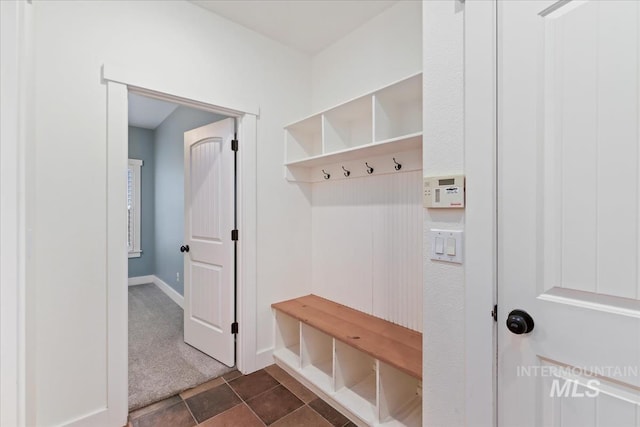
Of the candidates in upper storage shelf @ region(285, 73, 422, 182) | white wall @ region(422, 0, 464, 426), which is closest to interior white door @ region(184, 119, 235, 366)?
upper storage shelf @ region(285, 73, 422, 182)

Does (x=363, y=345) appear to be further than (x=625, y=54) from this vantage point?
Yes

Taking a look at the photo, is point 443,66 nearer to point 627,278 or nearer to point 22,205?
point 627,278

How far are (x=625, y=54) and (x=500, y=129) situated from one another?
322mm

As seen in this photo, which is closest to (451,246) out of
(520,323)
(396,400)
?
(520,323)

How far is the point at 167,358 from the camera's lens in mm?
2438

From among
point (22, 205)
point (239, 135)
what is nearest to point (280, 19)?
point (239, 135)

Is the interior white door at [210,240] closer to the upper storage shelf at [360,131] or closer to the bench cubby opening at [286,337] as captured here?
the bench cubby opening at [286,337]

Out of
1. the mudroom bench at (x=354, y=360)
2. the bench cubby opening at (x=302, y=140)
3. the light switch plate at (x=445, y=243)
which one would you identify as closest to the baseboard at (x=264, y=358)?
the mudroom bench at (x=354, y=360)

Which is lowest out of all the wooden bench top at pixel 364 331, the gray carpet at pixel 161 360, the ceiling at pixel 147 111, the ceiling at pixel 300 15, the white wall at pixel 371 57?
the gray carpet at pixel 161 360

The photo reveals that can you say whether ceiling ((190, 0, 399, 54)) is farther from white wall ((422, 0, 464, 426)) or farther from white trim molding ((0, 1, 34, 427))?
white trim molding ((0, 1, 34, 427))

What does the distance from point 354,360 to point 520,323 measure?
133 centimetres

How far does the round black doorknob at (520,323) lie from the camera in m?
0.90

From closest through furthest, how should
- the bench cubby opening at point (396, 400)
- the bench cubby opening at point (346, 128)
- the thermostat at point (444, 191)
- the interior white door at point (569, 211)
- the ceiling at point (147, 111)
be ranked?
the interior white door at point (569, 211) < the thermostat at point (444, 191) < the bench cubby opening at point (396, 400) < the bench cubby opening at point (346, 128) < the ceiling at point (147, 111)

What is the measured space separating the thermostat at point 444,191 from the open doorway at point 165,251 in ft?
5.31
